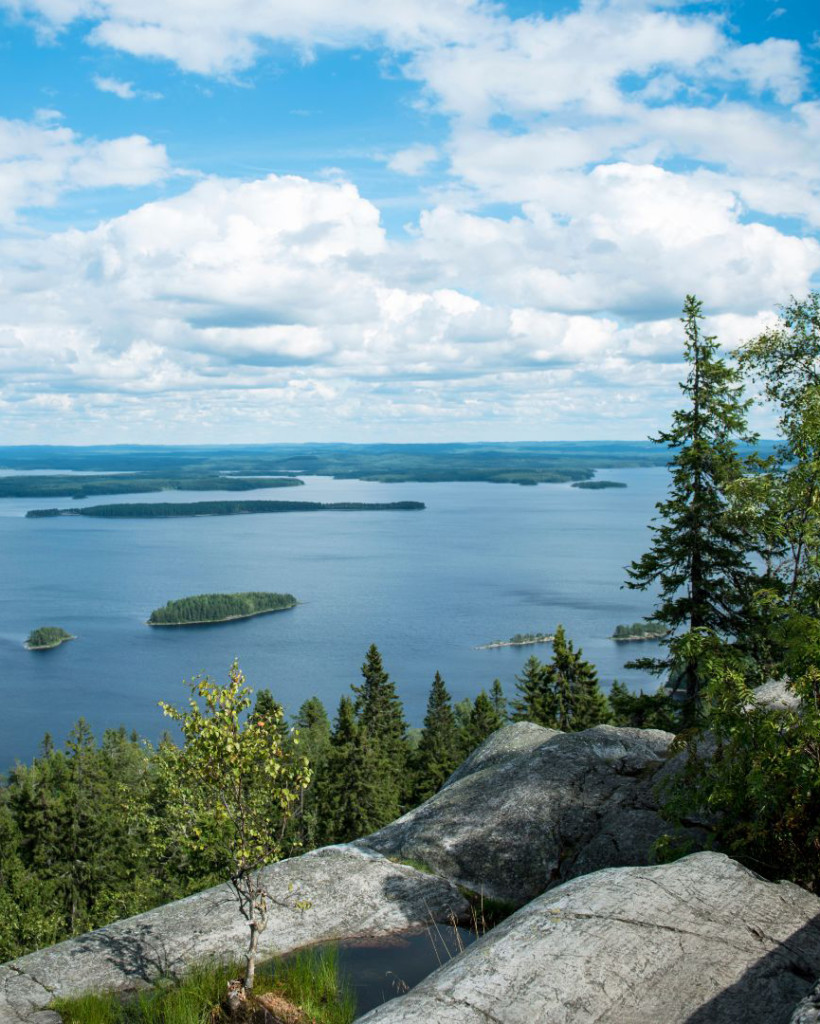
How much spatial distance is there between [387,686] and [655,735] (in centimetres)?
5344

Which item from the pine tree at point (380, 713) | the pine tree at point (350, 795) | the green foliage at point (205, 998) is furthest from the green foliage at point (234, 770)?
the pine tree at point (380, 713)

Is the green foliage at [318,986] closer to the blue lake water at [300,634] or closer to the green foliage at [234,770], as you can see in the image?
the green foliage at [234,770]

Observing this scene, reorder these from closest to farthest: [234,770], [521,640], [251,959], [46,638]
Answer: [234,770] < [251,959] < [521,640] < [46,638]

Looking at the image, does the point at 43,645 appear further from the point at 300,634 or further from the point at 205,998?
the point at 205,998

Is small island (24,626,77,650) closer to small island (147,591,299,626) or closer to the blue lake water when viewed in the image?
the blue lake water

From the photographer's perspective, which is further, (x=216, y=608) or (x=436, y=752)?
(x=216, y=608)

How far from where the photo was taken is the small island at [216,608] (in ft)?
500

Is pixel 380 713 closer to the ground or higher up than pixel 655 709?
closer to the ground

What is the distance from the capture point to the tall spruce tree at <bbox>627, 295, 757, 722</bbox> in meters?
24.4

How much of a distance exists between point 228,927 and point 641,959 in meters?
A: 7.69

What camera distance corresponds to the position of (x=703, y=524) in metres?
25.0

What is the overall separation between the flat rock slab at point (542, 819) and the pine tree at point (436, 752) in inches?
1178

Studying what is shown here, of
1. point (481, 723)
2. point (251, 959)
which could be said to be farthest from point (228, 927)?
point (481, 723)

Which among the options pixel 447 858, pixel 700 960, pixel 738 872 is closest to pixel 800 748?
pixel 738 872
